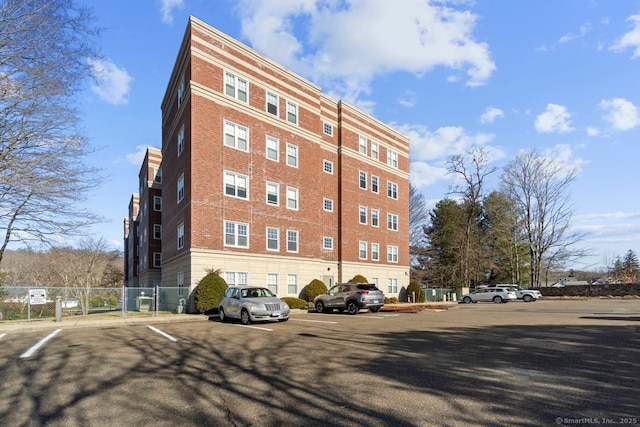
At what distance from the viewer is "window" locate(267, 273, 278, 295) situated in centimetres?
2781

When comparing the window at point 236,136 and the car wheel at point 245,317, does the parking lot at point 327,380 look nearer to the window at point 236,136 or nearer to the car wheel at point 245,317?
the car wheel at point 245,317

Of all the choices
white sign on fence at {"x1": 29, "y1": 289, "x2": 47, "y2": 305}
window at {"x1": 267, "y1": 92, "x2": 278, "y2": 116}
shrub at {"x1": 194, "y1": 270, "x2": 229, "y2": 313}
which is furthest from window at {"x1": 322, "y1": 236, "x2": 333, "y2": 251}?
white sign on fence at {"x1": 29, "y1": 289, "x2": 47, "y2": 305}

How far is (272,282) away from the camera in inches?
1105

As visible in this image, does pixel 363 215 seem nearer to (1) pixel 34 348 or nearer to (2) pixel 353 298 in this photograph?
(2) pixel 353 298

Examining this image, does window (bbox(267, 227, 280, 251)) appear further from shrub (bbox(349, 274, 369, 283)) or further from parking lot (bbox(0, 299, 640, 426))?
parking lot (bbox(0, 299, 640, 426))

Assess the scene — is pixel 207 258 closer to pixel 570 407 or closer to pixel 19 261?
pixel 570 407

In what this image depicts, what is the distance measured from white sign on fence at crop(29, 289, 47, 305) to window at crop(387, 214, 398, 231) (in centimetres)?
2922

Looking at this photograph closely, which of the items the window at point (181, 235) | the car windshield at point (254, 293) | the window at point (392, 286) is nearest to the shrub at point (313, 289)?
the window at point (181, 235)

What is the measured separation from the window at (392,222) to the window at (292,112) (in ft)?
49.9

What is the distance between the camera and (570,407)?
5.70 meters

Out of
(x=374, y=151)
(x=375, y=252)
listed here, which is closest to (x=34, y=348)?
(x=375, y=252)

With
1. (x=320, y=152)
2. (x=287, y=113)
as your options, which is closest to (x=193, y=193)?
(x=287, y=113)

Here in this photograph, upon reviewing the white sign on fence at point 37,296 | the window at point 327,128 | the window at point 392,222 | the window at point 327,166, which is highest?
the window at point 327,128

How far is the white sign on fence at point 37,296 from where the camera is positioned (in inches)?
768
